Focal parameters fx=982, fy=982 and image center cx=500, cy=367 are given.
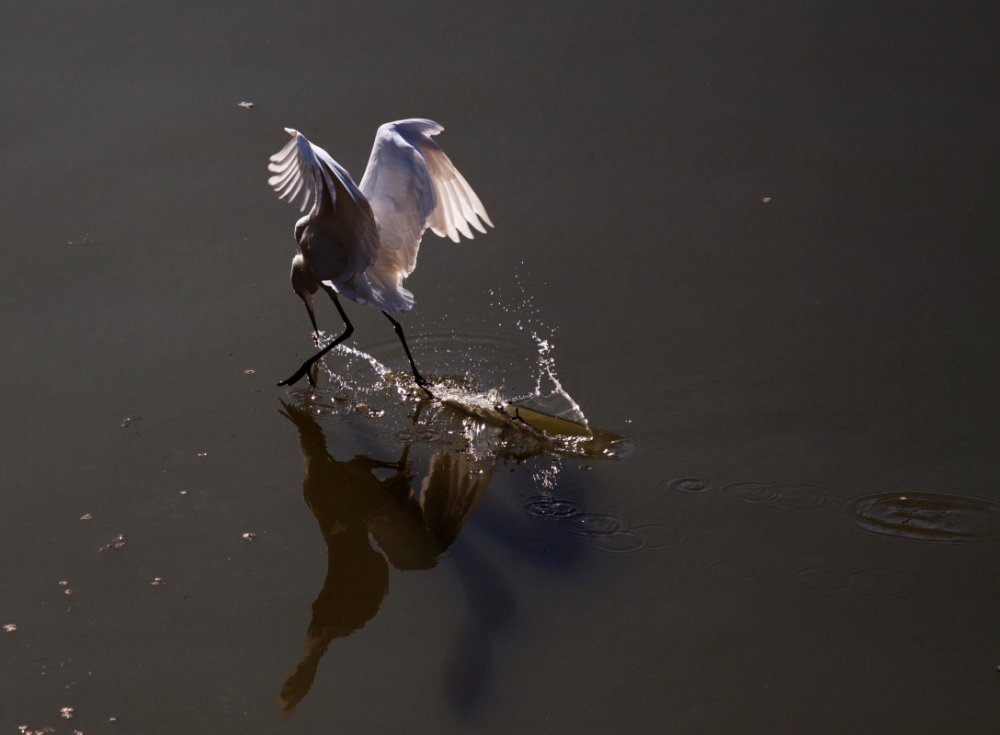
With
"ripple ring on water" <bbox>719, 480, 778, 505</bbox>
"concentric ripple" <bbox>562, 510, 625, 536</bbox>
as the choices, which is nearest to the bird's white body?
"concentric ripple" <bbox>562, 510, 625, 536</bbox>

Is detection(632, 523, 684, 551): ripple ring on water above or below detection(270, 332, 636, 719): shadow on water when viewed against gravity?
above

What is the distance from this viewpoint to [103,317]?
16.6ft

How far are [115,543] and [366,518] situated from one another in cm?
101

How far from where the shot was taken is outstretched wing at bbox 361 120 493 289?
→ 4.39m

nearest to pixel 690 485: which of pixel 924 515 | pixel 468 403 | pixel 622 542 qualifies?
pixel 622 542

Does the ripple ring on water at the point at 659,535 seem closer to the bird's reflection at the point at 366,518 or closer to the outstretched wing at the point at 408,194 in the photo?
the bird's reflection at the point at 366,518

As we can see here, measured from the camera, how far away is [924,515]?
3.78 meters

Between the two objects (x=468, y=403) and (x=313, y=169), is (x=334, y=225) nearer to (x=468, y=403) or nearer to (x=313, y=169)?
(x=313, y=169)

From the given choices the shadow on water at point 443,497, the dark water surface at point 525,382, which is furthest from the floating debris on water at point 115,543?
the shadow on water at point 443,497

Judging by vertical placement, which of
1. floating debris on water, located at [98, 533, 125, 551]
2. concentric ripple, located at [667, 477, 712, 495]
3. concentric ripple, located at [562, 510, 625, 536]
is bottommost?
floating debris on water, located at [98, 533, 125, 551]

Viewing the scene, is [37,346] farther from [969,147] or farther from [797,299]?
[969,147]

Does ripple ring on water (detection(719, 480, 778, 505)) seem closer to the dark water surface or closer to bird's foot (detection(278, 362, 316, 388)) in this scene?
the dark water surface

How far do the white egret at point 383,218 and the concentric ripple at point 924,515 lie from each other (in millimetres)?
2010

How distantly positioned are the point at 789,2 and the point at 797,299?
10.8 ft
